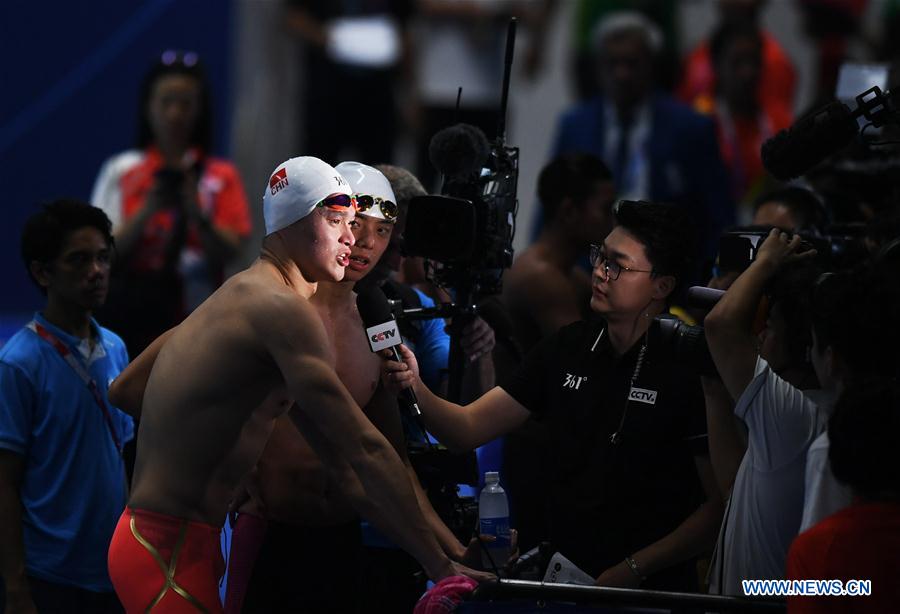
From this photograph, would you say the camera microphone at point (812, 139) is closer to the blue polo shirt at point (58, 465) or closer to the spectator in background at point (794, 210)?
the spectator in background at point (794, 210)

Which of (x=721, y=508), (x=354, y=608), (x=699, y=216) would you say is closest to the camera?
(x=721, y=508)

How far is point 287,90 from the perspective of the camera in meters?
9.42

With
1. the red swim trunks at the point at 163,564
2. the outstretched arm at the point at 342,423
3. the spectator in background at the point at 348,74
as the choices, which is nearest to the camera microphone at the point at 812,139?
the outstretched arm at the point at 342,423

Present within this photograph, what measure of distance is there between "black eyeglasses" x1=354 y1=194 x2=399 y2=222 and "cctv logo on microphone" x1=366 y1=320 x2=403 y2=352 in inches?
18.8

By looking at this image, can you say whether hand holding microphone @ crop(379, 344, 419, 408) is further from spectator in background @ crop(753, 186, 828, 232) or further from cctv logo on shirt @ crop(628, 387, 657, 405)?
spectator in background @ crop(753, 186, 828, 232)

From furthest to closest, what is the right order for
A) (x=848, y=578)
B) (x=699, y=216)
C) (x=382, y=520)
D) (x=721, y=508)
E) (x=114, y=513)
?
1. (x=699, y=216)
2. (x=114, y=513)
3. (x=721, y=508)
4. (x=382, y=520)
5. (x=848, y=578)

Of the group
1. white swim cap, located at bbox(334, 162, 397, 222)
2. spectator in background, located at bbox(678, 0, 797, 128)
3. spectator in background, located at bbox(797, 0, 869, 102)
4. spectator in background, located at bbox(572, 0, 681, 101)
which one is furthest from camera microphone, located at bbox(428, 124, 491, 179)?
spectator in background, located at bbox(797, 0, 869, 102)

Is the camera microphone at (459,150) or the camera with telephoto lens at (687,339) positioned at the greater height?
the camera microphone at (459,150)

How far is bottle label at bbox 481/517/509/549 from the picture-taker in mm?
3498

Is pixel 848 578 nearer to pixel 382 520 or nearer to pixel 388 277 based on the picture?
pixel 382 520

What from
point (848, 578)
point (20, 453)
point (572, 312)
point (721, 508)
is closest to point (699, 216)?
point (572, 312)

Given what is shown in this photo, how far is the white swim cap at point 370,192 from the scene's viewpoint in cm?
388

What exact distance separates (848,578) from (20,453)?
2.58 m

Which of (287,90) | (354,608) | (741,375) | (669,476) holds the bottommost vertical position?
(354,608)
